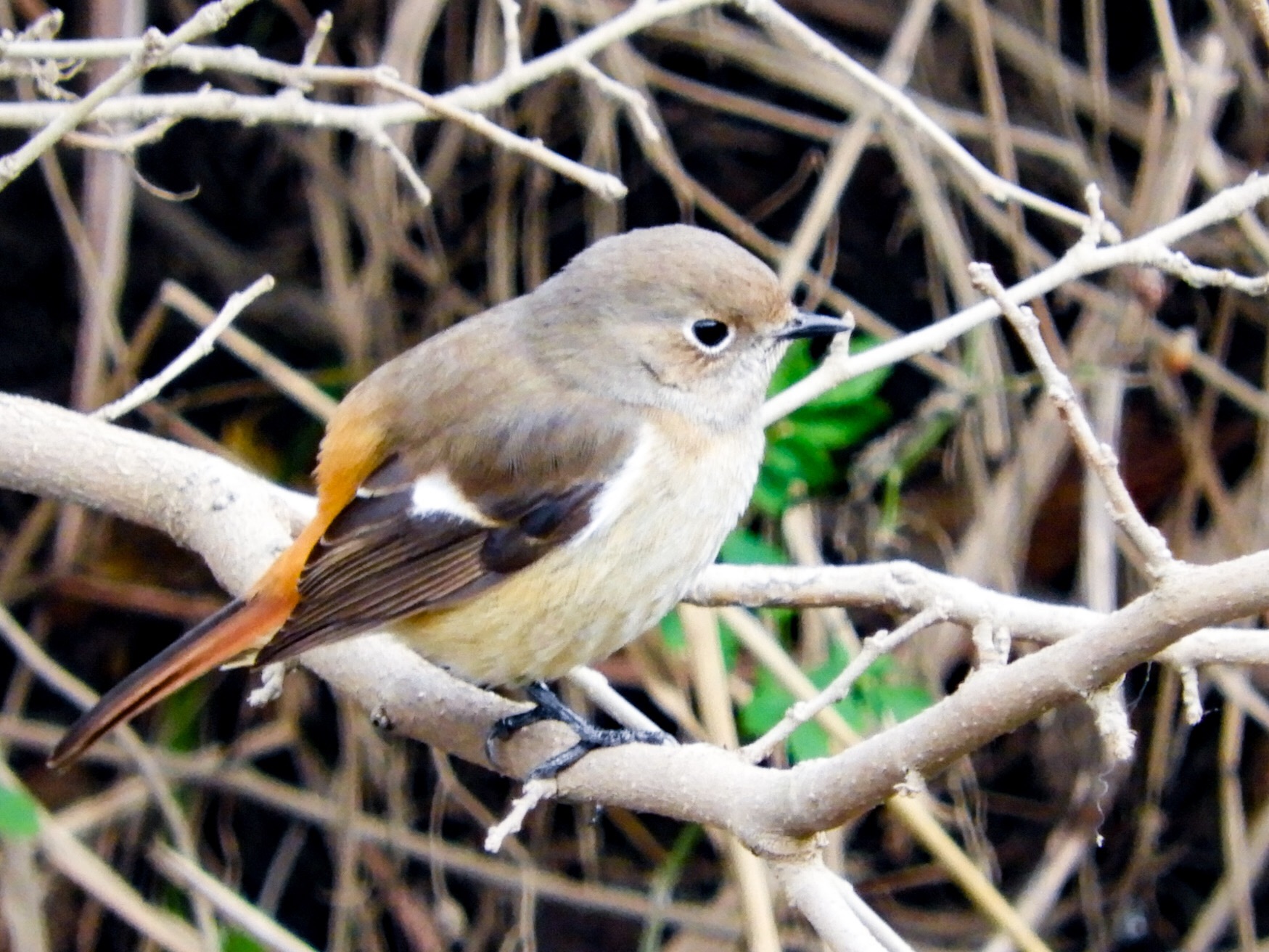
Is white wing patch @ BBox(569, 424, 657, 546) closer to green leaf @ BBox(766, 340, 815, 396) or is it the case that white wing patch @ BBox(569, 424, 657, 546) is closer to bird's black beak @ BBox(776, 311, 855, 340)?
bird's black beak @ BBox(776, 311, 855, 340)

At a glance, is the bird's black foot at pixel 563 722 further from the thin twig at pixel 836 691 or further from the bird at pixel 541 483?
the thin twig at pixel 836 691

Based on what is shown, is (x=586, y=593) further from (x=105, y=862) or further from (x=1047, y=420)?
(x=105, y=862)

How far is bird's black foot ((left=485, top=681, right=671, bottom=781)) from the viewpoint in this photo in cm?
226

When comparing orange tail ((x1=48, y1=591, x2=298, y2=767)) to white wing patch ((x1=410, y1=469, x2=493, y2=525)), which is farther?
white wing patch ((x1=410, y1=469, x2=493, y2=525))

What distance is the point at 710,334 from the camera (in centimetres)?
267

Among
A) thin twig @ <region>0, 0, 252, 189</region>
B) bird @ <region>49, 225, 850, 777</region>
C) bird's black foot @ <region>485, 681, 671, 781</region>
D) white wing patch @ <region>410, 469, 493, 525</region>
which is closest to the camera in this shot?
thin twig @ <region>0, 0, 252, 189</region>

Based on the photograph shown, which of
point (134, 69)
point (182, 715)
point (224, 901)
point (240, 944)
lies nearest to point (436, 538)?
point (134, 69)

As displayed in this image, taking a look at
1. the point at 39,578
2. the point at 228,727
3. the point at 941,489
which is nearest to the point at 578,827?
the point at 228,727

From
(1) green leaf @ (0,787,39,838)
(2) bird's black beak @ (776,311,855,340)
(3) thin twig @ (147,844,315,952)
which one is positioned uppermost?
(2) bird's black beak @ (776,311,855,340)

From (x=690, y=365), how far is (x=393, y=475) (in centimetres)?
55

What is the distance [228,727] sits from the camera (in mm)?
4215

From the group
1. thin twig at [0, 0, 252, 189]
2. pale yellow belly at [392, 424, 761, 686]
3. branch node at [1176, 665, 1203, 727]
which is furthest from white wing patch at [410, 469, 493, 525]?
branch node at [1176, 665, 1203, 727]

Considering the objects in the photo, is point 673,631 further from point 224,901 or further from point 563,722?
point 224,901

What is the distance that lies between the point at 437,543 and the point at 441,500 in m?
0.08
